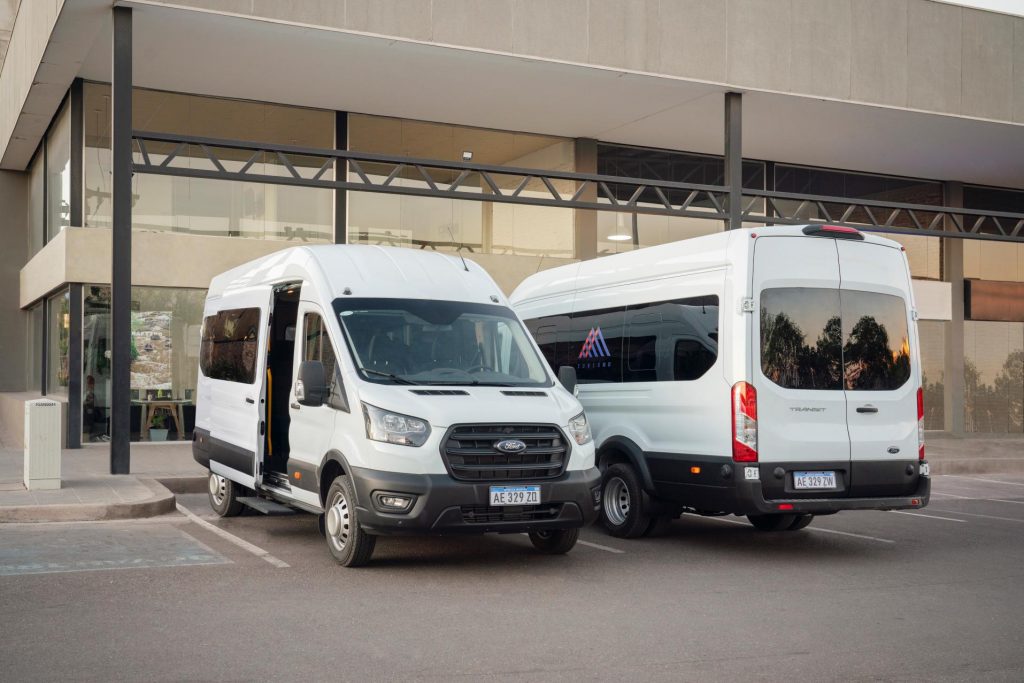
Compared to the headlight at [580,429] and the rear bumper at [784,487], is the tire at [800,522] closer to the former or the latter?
the rear bumper at [784,487]

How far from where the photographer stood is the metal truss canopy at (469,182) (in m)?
15.5

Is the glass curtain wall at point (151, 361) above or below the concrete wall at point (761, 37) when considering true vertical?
below

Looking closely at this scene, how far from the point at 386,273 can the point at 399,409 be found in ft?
5.55

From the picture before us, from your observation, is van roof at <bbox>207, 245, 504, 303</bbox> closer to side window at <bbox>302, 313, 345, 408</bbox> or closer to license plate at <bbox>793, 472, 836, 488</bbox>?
side window at <bbox>302, 313, 345, 408</bbox>

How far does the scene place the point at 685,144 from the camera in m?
23.8

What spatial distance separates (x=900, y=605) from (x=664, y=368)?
334 cm

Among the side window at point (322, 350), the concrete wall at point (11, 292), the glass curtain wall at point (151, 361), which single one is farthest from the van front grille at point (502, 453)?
the concrete wall at point (11, 292)

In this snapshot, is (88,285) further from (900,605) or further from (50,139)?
(900,605)

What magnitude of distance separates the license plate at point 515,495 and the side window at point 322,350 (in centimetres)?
139

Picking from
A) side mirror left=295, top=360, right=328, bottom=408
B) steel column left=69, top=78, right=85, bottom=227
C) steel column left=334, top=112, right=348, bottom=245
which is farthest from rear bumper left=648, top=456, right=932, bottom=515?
steel column left=69, top=78, right=85, bottom=227

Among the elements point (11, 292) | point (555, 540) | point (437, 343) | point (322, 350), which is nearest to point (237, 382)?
point (322, 350)

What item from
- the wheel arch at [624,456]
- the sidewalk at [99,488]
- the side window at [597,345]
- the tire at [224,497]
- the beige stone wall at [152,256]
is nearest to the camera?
the wheel arch at [624,456]

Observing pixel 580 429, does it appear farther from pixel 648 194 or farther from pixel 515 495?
pixel 648 194

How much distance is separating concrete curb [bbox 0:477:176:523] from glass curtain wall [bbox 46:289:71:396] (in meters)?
8.66
